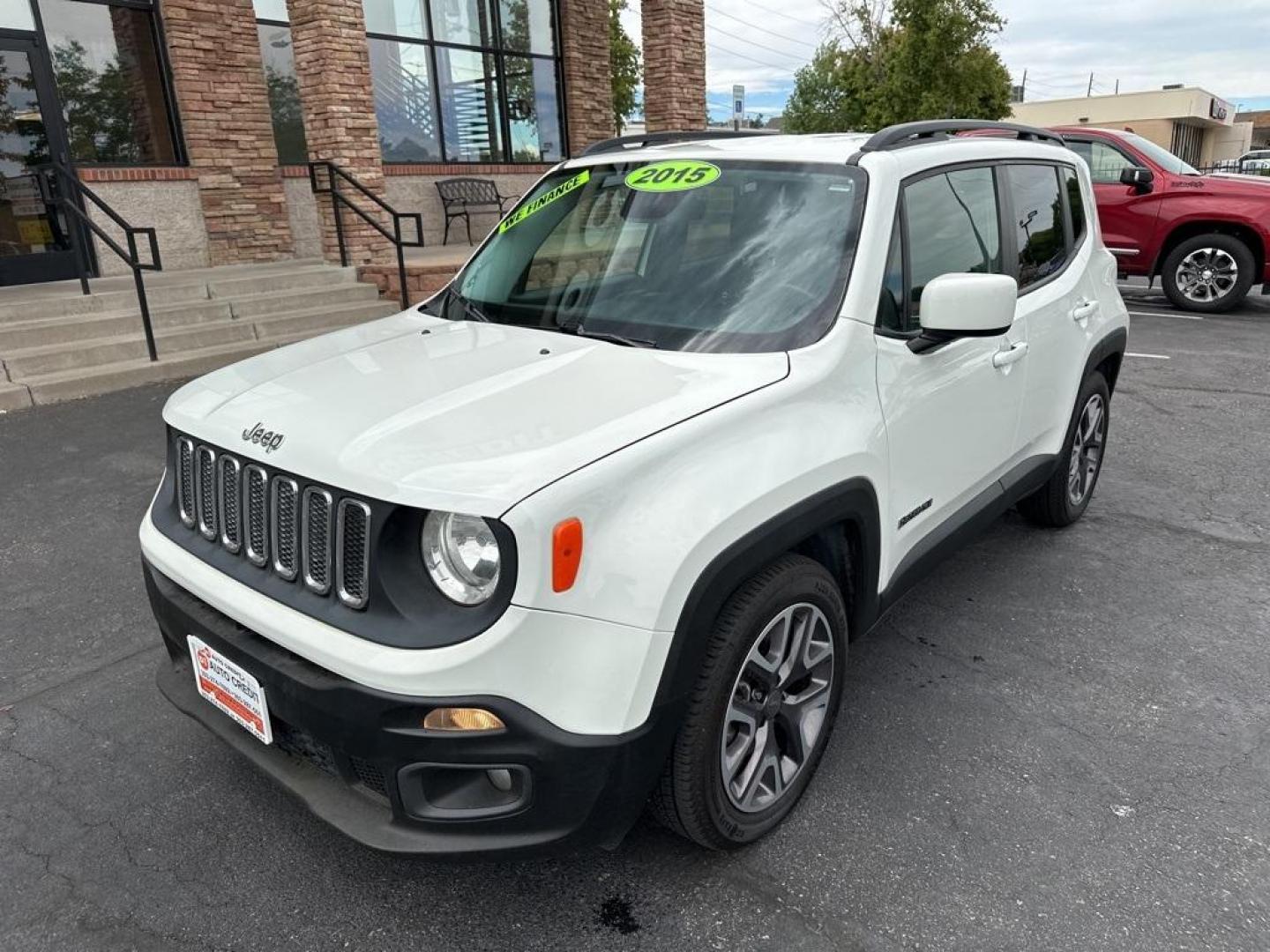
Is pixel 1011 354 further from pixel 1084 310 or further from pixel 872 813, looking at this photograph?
pixel 872 813

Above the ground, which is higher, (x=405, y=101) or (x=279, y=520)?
(x=405, y=101)

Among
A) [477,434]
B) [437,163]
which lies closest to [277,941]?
[477,434]

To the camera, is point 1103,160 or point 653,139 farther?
point 1103,160

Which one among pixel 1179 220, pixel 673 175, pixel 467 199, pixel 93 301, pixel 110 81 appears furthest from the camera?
pixel 467 199

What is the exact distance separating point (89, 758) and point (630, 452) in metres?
2.18

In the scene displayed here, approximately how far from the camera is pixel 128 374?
7742 mm

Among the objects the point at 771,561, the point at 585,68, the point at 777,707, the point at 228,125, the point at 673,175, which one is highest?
the point at 585,68

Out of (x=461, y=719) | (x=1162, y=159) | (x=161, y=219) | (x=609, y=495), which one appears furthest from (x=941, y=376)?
(x=161, y=219)

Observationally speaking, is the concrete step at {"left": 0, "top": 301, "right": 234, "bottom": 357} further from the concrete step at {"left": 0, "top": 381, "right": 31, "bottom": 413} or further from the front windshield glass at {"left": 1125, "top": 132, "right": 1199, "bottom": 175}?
the front windshield glass at {"left": 1125, "top": 132, "right": 1199, "bottom": 175}

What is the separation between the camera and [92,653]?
3.62 meters

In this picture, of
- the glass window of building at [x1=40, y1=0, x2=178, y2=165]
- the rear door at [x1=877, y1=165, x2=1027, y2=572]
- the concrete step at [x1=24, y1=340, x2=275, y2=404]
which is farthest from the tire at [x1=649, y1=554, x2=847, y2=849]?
the glass window of building at [x1=40, y1=0, x2=178, y2=165]

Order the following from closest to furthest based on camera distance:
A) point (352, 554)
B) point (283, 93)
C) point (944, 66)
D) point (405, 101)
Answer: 1. point (352, 554)
2. point (283, 93)
3. point (405, 101)
4. point (944, 66)

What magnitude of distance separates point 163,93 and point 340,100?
234 cm

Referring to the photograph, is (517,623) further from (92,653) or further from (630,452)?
(92,653)
